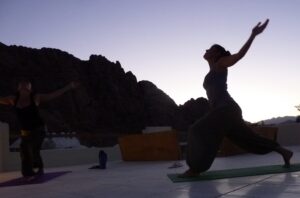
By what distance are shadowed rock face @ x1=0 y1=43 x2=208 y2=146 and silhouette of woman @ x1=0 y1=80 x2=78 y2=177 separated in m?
77.5

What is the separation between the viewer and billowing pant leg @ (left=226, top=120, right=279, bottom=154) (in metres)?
4.94

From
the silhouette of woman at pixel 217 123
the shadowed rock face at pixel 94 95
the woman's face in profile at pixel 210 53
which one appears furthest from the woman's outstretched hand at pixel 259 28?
the shadowed rock face at pixel 94 95

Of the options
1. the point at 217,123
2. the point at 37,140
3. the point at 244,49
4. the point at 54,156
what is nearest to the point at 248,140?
the point at 217,123

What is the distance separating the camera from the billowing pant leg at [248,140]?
4.94 meters

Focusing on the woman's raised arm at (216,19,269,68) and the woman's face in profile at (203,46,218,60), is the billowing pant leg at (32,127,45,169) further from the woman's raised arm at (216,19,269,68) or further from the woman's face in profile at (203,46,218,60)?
the woman's raised arm at (216,19,269,68)

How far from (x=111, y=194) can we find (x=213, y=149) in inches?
50.6

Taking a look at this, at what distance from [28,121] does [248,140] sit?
2.98m

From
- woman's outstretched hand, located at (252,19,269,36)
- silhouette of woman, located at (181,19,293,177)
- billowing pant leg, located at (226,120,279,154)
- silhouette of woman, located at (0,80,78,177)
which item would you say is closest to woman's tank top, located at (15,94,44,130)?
silhouette of woman, located at (0,80,78,177)

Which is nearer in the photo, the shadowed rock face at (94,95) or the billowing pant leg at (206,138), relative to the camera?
the billowing pant leg at (206,138)

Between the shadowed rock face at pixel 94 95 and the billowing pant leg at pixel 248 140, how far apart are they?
79.5 m

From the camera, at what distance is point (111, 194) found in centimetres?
398

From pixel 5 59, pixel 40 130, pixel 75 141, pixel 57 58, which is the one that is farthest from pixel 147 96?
pixel 40 130

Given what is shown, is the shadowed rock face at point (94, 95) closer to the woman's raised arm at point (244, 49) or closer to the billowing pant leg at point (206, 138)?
the billowing pant leg at point (206, 138)

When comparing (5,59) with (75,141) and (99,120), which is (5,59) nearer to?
(99,120)
